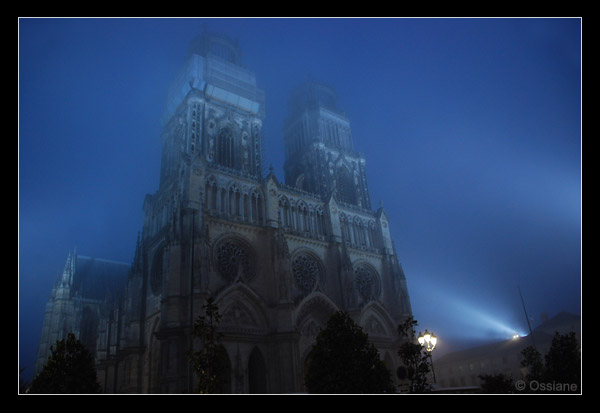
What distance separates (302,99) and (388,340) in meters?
34.6

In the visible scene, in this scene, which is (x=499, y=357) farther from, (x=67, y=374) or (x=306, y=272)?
(x=67, y=374)

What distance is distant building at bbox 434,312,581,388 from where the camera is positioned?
53.8 metres

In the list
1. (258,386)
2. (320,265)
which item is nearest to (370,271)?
(320,265)

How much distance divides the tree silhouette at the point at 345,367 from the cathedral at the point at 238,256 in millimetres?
10299

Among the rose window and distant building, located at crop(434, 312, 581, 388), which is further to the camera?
distant building, located at crop(434, 312, 581, 388)

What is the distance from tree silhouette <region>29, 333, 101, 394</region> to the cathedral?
6.31 m

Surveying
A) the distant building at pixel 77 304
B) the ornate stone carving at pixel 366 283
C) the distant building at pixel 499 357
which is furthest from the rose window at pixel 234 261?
the distant building at pixel 499 357

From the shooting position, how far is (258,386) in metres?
34.2

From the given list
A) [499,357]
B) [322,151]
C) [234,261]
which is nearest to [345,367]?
[234,261]

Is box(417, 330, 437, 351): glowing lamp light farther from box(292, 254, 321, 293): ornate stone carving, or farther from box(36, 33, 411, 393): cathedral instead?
box(292, 254, 321, 293): ornate stone carving

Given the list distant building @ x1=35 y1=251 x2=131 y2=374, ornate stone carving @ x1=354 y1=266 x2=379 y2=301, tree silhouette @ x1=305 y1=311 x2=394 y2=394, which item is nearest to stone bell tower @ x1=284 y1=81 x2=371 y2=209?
ornate stone carving @ x1=354 y1=266 x2=379 y2=301

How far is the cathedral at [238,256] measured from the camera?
3341 centimetres

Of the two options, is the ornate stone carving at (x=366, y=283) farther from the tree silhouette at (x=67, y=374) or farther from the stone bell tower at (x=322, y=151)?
the tree silhouette at (x=67, y=374)

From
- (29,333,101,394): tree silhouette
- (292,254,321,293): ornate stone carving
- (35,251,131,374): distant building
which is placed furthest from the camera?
(35,251,131,374): distant building
